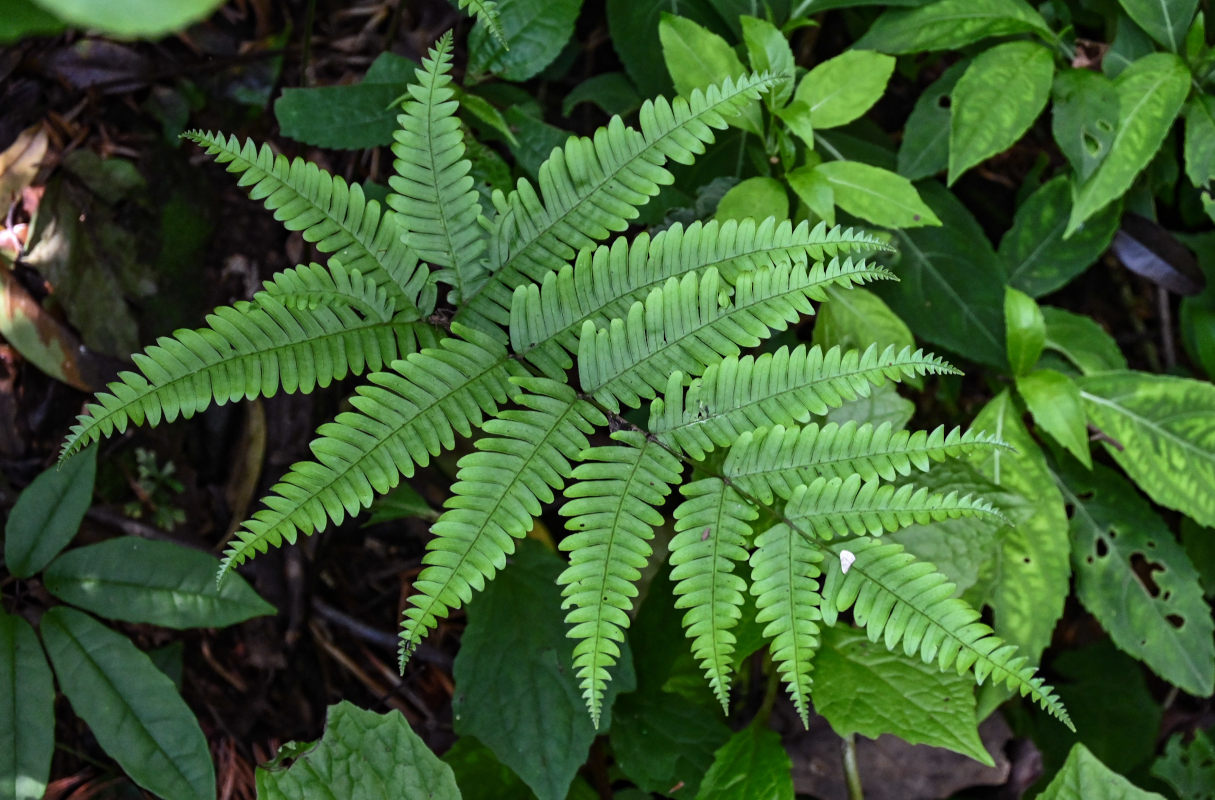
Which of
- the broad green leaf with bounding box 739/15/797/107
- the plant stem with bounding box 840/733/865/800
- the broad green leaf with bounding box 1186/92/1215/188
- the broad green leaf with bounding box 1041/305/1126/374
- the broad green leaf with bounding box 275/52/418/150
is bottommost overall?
the plant stem with bounding box 840/733/865/800

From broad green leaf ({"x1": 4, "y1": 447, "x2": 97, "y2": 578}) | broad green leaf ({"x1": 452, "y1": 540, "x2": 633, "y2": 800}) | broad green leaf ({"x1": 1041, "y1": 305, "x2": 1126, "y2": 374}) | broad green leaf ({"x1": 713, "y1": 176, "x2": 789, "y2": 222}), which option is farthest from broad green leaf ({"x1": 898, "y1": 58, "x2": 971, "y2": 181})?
broad green leaf ({"x1": 4, "y1": 447, "x2": 97, "y2": 578})

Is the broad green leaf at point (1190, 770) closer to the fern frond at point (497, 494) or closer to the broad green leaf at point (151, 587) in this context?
the fern frond at point (497, 494)

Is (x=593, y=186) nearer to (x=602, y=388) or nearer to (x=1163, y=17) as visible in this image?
(x=602, y=388)

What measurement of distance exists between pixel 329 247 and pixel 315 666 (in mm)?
1565

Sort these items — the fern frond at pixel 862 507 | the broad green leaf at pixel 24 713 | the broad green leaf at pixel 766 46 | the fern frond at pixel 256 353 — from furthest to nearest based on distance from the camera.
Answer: the broad green leaf at pixel 766 46 < the broad green leaf at pixel 24 713 < the fern frond at pixel 862 507 < the fern frond at pixel 256 353

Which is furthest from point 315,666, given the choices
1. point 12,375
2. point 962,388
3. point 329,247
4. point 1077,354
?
point 1077,354

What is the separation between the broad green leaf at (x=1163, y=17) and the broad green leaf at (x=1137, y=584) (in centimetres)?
137

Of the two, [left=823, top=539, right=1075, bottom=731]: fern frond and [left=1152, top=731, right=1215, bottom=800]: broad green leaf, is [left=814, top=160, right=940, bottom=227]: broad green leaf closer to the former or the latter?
[left=823, top=539, right=1075, bottom=731]: fern frond

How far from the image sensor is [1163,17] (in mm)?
2635

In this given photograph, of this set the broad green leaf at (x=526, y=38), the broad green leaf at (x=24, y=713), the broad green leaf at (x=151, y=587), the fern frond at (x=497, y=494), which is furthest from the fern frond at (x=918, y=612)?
the broad green leaf at (x=24, y=713)

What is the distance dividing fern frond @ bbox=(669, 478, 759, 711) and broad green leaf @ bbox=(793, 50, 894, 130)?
124cm

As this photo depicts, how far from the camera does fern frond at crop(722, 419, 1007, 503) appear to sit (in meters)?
1.78

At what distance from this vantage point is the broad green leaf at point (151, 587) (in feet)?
7.55

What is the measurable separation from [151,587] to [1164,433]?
2992mm
